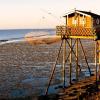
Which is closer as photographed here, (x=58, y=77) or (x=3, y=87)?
(x=3, y=87)

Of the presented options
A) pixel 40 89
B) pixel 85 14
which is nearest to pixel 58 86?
pixel 40 89

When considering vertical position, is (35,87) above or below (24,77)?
below

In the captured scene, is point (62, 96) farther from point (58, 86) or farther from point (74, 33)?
point (74, 33)

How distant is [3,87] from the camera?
3934 cm

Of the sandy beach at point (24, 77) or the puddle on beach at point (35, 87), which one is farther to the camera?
the sandy beach at point (24, 77)

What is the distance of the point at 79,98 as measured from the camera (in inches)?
1253

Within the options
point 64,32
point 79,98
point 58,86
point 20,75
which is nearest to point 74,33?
point 64,32

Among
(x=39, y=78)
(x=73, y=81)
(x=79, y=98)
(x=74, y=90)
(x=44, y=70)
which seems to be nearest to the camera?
(x=79, y=98)

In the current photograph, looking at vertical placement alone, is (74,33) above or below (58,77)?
above

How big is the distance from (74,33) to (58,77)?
866cm

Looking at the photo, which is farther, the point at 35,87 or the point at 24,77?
the point at 24,77

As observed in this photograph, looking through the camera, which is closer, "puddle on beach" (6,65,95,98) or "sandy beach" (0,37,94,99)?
"puddle on beach" (6,65,95,98)

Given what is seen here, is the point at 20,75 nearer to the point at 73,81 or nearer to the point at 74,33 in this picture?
the point at 73,81

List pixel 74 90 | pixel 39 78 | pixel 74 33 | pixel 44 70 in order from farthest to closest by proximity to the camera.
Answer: pixel 44 70 → pixel 39 78 → pixel 74 33 → pixel 74 90
